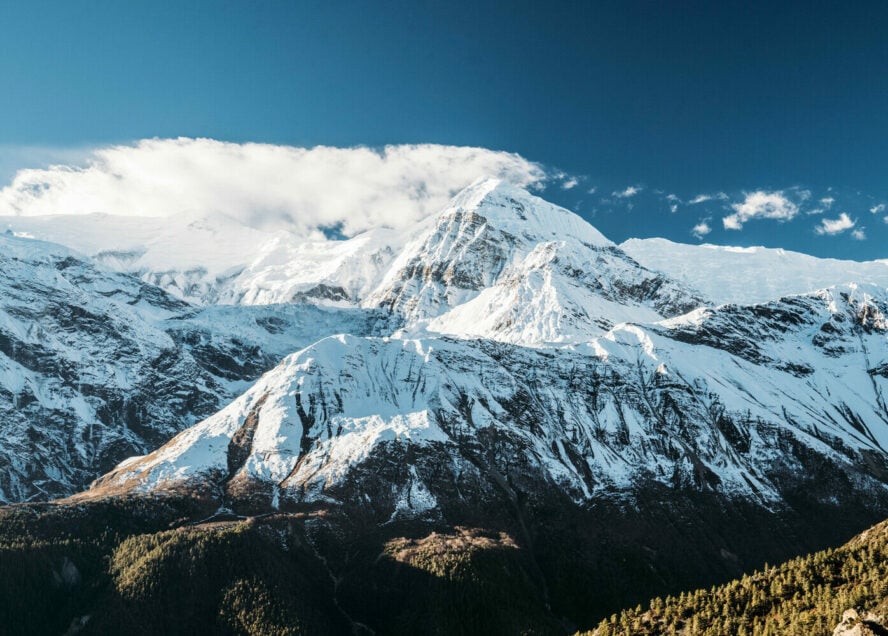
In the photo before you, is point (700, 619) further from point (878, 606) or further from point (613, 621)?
point (878, 606)

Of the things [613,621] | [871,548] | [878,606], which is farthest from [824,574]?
[613,621]

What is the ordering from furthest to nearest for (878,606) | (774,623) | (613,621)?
(613,621)
(774,623)
(878,606)

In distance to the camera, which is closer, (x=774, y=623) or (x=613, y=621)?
(x=774, y=623)

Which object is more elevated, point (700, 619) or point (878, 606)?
point (878, 606)

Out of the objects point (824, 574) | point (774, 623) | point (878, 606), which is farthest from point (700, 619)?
point (878, 606)

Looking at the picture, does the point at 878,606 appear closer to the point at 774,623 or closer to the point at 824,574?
the point at 774,623

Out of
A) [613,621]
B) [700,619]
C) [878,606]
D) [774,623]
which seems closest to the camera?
[878,606]
